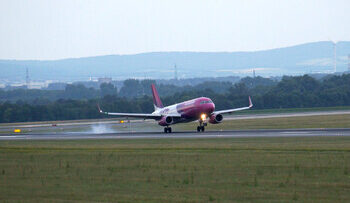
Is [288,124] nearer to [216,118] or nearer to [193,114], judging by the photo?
[216,118]

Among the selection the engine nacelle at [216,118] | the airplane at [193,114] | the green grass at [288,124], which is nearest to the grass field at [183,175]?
the airplane at [193,114]

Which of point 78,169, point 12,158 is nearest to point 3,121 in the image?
point 12,158

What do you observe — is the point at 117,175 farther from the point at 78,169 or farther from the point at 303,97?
the point at 303,97

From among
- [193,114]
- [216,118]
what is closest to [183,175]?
[193,114]

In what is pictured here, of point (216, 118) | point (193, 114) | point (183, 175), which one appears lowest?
point (183, 175)

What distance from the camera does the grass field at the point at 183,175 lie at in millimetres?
21828

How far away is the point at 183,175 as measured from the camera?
2702cm

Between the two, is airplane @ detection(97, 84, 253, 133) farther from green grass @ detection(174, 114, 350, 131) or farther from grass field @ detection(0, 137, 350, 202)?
grass field @ detection(0, 137, 350, 202)

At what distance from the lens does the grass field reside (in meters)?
21.8

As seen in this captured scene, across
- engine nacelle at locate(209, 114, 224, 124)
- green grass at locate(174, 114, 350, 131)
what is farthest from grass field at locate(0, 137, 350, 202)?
green grass at locate(174, 114, 350, 131)

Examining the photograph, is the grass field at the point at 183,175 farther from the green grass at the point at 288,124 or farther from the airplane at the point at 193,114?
the green grass at the point at 288,124

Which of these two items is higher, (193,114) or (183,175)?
(193,114)

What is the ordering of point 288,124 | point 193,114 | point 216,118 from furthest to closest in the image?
1. point 288,124
2. point 216,118
3. point 193,114

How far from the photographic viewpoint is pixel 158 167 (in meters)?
30.1
